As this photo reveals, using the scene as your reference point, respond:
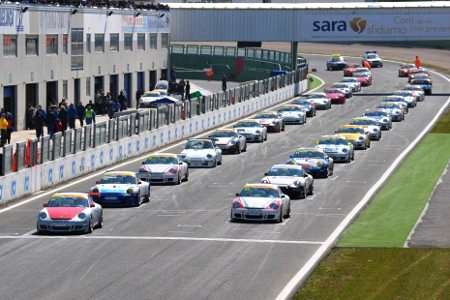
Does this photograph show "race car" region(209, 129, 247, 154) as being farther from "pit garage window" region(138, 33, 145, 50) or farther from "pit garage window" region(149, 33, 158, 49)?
"pit garage window" region(149, 33, 158, 49)

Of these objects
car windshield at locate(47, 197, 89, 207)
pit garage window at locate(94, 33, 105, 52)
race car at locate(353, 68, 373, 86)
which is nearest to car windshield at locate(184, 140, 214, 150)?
car windshield at locate(47, 197, 89, 207)

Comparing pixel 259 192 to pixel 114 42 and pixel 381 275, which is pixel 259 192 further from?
pixel 114 42

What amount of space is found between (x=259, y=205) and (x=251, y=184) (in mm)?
1330

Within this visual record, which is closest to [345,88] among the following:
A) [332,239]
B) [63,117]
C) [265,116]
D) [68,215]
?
[265,116]

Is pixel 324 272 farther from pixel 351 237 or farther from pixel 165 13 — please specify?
pixel 165 13

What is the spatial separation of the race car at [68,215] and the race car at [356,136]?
29.2 metres

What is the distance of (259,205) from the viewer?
44.5m

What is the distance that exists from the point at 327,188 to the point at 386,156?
543 inches

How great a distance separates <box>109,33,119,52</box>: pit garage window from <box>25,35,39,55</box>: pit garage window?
537 inches

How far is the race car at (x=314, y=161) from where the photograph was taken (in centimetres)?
5734

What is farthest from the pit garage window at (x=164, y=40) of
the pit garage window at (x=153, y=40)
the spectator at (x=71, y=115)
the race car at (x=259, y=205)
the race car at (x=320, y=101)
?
the race car at (x=259, y=205)

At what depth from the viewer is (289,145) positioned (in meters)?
72.9

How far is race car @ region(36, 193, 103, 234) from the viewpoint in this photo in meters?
41.1

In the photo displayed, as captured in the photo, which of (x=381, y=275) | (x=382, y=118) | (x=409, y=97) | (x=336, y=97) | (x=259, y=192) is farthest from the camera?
(x=336, y=97)
